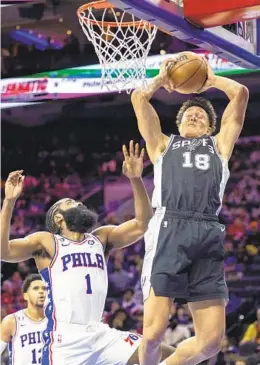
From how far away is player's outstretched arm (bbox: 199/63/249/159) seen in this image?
548 centimetres

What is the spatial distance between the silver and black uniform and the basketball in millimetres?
392

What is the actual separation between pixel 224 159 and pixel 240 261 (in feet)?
26.6

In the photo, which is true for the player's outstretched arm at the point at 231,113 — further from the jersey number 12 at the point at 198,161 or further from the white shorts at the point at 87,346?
the white shorts at the point at 87,346

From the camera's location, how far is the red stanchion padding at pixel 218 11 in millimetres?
5340

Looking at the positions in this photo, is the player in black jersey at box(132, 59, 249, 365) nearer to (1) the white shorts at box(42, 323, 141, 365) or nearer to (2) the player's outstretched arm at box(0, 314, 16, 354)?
(1) the white shorts at box(42, 323, 141, 365)

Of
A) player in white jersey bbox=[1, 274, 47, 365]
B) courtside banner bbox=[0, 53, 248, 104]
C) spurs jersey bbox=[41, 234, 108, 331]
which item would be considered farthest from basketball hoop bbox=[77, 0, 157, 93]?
courtside banner bbox=[0, 53, 248, 104]

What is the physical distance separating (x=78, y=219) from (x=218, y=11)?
1.77 m

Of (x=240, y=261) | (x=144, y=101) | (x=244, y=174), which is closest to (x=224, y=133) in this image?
(x=144, y=101)

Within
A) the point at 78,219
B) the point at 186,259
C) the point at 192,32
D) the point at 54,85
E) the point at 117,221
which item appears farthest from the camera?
the point at 117,221

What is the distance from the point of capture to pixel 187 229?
519 centimetres

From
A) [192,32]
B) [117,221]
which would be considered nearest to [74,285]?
[192,32]

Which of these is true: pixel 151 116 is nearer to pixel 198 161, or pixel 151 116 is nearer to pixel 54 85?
pixel 198 161

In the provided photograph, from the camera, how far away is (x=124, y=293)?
1336cm

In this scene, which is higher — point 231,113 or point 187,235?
point 231,113
